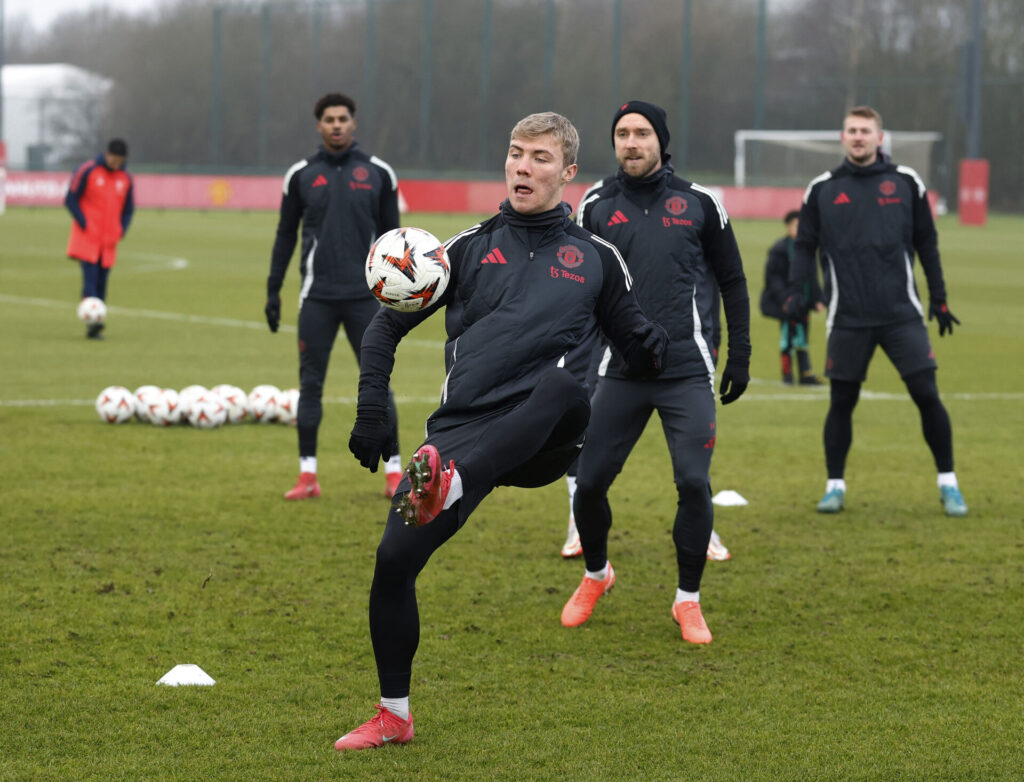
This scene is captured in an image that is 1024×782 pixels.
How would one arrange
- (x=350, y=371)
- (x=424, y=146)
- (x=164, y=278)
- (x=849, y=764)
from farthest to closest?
(x=424, y=146)
(x=164, y=278)
(x=350, y=371)
(x=849, y=764)

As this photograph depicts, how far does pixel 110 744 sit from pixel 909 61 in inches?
2262

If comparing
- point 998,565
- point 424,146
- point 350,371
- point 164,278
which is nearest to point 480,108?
point 424,146

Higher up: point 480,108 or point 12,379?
point 480,108

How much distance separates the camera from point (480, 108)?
56.1 meters

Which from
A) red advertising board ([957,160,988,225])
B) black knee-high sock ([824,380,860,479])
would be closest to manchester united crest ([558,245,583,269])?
black knee-high sock ([824,380,860,479])

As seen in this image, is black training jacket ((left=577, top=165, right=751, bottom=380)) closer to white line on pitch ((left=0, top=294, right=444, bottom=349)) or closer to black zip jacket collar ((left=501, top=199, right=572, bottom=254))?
black zip jacket collar ((left=501, top=199, right=572, bottom=254))

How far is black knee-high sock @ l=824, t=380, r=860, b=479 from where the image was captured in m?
8.59

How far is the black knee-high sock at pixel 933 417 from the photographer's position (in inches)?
326

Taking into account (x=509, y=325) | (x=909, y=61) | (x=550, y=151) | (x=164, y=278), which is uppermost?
(x=909, y=61)

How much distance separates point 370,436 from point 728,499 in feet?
16.0

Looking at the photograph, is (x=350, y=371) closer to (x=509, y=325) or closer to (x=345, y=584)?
(x=345, y=584)

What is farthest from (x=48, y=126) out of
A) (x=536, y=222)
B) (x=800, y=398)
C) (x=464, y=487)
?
(x=464, y=487)

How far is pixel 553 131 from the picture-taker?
461 cm

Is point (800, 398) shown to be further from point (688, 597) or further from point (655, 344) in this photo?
point (655, 344)
